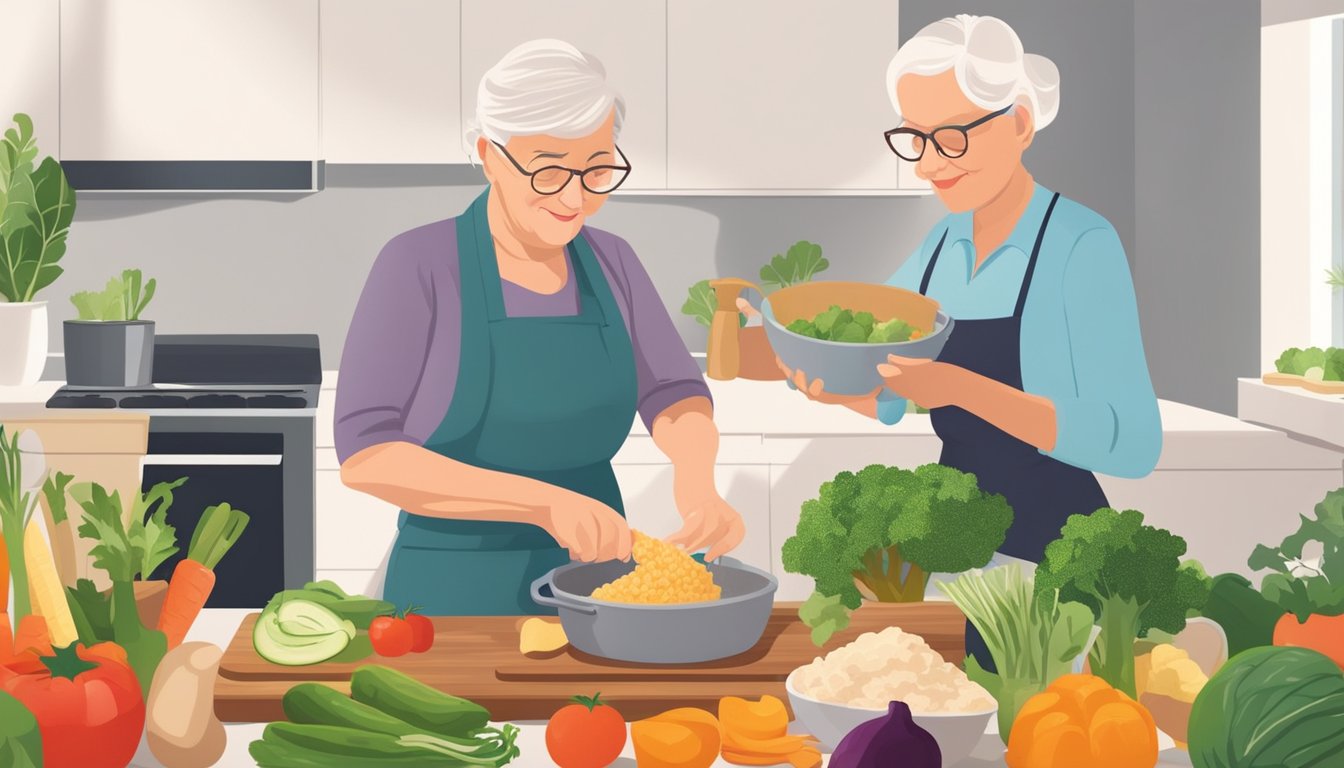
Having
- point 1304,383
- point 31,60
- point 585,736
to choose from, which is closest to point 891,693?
point 585,736

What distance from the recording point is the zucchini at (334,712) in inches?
47.0

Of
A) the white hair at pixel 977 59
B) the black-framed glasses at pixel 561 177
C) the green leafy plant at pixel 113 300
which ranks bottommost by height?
the green leafy plant at pixel 113 300

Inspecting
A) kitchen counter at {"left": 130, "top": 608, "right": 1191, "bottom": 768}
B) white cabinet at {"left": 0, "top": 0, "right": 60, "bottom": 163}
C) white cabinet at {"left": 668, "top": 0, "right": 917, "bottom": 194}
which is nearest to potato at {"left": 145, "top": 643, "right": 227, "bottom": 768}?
kitchen counter at {"left": 130, "top": 608, "right": 1191, "bottom": 768}

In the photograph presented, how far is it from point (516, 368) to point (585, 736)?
894mm

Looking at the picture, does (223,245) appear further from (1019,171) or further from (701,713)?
(701,713)

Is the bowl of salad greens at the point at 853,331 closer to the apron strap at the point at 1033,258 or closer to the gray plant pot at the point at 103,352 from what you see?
the apron strap at the point at 1033,258

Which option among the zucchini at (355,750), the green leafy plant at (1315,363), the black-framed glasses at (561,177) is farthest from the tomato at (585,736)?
the green leafy plant at (1315,363)

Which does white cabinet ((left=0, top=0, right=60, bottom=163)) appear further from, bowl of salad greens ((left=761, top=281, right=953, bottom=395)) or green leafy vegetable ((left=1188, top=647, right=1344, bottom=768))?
green leafy vegetable ((left=1188, top=647, right=1344, bottom=768))

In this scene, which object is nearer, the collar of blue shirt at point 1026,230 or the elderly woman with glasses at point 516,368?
the elderly woman with glasses at point 516,368

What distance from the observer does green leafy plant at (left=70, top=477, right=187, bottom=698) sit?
1.33 meters

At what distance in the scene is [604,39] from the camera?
391cm

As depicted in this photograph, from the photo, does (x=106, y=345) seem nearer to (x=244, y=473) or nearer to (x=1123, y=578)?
(x=244, y=473)

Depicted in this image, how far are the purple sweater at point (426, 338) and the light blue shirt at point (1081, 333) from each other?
1.66 ft

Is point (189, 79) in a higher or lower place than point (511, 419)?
higher
